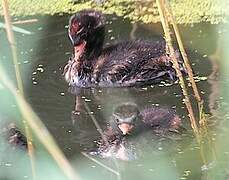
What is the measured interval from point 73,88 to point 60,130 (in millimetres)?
649

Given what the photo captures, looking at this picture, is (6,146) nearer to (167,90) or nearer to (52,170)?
(52,170)

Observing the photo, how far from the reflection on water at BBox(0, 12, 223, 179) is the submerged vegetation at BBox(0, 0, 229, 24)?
0.33 ft

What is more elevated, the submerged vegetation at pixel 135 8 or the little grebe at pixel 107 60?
the submerged vegetation at pixel 135 8

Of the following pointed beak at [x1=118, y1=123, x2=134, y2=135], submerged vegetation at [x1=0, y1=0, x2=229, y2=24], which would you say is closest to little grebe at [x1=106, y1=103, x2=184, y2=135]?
pointed beak at [x1=118, y1=123, x2=134, y2=135]

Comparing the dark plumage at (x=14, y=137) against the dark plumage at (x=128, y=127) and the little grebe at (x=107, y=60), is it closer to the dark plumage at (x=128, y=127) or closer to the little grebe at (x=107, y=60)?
the dark plumage at (x=128, y=127)

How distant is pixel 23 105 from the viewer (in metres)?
1.45

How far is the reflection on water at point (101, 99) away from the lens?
2.86 m

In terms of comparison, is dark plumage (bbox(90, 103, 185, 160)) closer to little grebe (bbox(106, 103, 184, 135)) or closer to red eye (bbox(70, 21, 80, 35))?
little grebe (bbox(106, 103, 184, 135))

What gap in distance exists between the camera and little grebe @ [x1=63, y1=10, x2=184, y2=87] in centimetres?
386

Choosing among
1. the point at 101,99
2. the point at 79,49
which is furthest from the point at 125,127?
the point at 79,49

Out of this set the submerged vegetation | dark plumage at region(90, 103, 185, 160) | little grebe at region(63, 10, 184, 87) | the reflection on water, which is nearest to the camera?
the reflection on water

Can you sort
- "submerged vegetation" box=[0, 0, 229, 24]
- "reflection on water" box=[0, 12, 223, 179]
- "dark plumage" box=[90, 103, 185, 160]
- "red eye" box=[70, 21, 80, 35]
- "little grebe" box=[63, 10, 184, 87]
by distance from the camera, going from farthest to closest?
"submerged vegetation" box=[0, 0, 229, 24] → "red eye" box=[70, 21, 80, 35] → "little grebe" box=[63, 10, 184, 87] → "dark plumage" box=[90, 103, 185, 160] → "reflection on water" box=[0, 12, 223, 179]

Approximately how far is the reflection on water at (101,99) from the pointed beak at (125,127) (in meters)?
0.05

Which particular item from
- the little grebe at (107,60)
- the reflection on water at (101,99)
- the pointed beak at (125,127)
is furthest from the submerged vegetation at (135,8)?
the pointed beak at (125,127)
